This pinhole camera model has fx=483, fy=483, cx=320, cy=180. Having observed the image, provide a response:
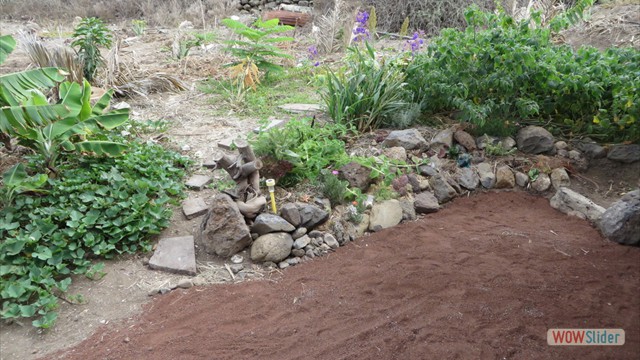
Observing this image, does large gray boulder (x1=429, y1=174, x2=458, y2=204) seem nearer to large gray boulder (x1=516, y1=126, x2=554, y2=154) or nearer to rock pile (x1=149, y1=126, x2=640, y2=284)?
rock pile (x1=149, y1=126, x2=640, y2=284)

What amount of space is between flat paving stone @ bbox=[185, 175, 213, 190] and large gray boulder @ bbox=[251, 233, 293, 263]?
0.97m

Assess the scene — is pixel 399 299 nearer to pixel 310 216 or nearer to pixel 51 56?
pixel 310 216

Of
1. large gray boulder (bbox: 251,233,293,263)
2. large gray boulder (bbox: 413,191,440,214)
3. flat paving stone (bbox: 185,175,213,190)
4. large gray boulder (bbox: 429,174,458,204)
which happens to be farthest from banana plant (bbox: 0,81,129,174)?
large gray boulder (bbox: 429,174,458,204)

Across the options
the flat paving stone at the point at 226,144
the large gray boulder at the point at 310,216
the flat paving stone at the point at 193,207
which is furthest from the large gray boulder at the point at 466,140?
the flat paving stone at the point at 193,207

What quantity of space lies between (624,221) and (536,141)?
1.52 meters

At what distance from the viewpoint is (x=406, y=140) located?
4.79 meters

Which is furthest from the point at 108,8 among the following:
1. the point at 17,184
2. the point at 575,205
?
the point at 575,205

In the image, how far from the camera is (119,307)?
3.27 meters

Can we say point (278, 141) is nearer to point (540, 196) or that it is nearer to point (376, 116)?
point (376, 116)

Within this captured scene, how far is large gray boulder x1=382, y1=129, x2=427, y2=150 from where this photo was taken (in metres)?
4.79

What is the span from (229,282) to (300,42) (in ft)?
21.9

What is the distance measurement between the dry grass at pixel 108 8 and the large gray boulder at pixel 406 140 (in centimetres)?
848

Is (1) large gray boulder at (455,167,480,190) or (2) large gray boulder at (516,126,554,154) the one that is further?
(2) large gray boulder at (516,126,554,154)

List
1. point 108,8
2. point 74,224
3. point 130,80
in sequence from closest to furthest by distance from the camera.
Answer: point 74,224, point 130,80, point 108,8
